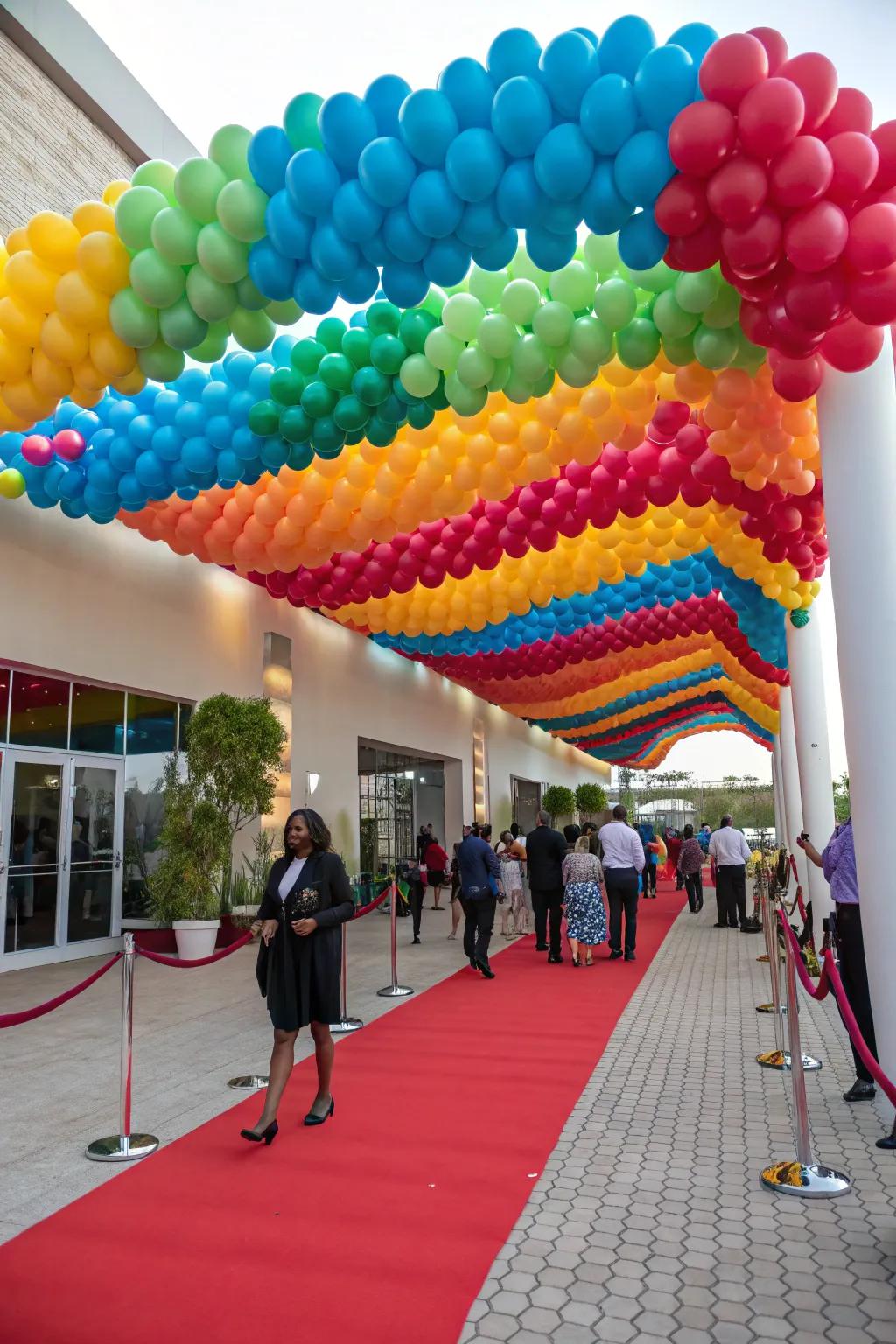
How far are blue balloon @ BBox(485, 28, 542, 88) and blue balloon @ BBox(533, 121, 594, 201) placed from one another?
306mm

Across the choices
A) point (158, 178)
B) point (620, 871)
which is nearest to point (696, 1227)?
point (158, 178)

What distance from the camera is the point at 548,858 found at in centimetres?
1003

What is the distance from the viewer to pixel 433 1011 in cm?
723

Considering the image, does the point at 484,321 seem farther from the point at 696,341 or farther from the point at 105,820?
the point at 105,820

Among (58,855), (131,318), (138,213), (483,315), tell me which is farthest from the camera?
(58,855)

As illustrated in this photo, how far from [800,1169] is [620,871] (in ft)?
19.9

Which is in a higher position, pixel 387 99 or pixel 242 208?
pixel 387 99

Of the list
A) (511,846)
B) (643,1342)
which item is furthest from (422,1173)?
(511,846)

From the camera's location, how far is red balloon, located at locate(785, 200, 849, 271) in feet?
12.2

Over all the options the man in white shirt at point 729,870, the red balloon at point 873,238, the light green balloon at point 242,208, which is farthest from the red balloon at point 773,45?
the man in white shirt at point 729,870

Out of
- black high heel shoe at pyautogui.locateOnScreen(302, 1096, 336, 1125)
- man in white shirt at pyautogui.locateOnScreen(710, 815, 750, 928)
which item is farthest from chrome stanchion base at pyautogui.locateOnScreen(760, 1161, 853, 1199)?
man in white shirt at pyautogui.locateOnScreen(710, 815, 750, 928)

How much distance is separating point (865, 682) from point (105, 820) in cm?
883

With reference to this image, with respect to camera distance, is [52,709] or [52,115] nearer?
[52,709]

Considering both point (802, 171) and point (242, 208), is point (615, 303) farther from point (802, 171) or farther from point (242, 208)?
point (242, 208)
